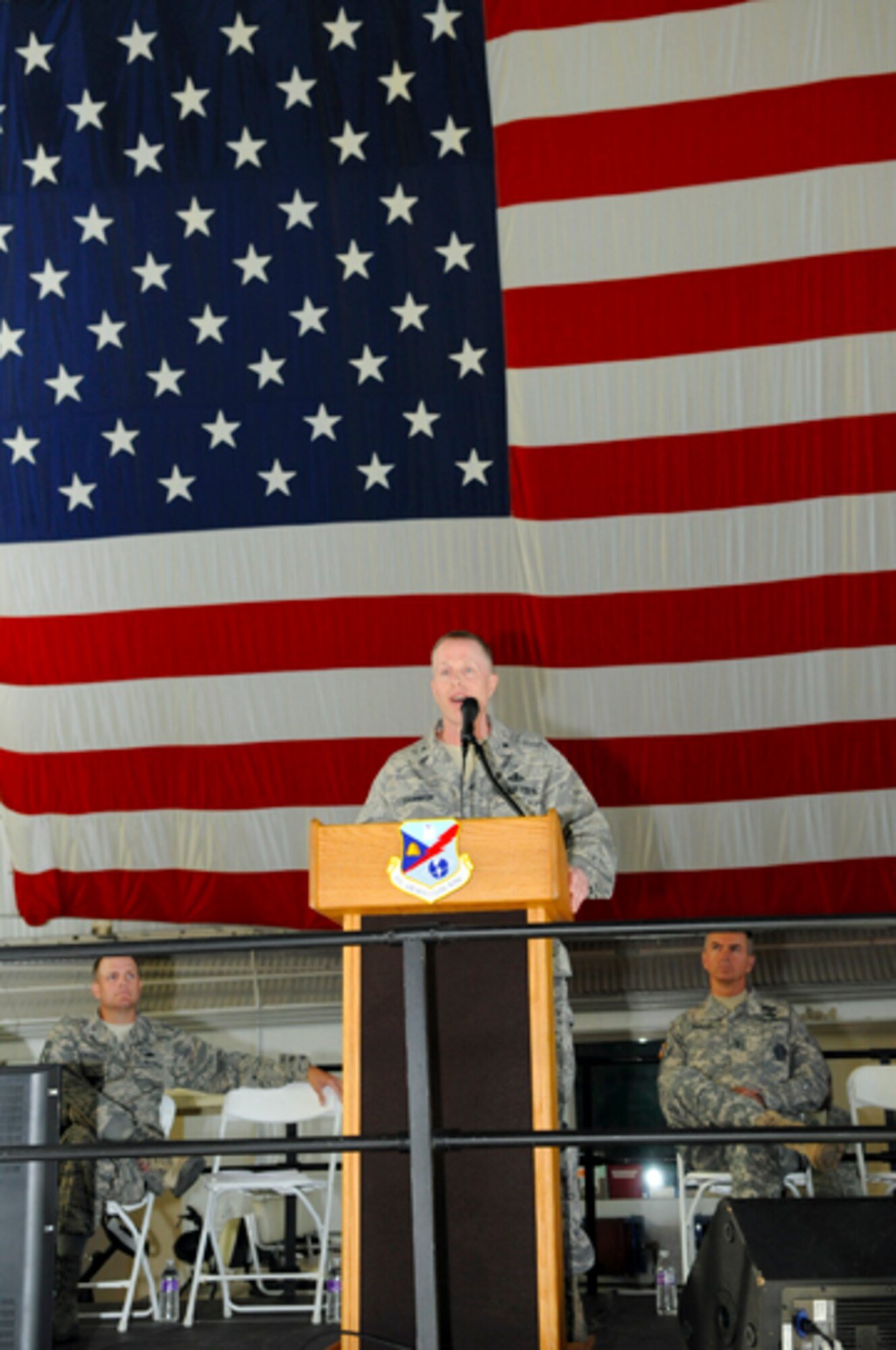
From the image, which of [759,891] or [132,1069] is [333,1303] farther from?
[759,891]

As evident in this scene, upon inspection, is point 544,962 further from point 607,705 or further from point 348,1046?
point 607,705

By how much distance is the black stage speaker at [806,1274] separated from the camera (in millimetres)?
2174

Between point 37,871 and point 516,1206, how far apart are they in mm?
4698

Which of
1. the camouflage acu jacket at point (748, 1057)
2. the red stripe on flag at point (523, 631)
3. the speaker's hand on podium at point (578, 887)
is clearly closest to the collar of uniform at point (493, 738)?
the speaker's hand on podium at point (578, 887)

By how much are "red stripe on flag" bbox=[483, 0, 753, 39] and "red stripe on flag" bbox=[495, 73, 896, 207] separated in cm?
39

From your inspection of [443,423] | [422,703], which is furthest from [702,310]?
[422,703]

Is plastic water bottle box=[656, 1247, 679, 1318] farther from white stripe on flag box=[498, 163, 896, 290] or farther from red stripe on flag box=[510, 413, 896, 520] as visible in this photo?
white stripe on flag box=[498, 163, 896, 290]

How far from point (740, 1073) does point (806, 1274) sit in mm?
3264

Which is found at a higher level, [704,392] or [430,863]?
[704,392]

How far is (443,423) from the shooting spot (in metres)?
6.21

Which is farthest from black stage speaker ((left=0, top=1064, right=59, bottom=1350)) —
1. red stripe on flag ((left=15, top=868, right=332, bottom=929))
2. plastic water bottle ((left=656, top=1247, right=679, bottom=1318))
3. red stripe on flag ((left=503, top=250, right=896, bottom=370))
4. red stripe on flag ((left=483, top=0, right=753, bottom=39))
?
red stripe on flag ((left=483, top=0, right=753, bottom=39))

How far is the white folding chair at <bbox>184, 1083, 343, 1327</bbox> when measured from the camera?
4719 mm

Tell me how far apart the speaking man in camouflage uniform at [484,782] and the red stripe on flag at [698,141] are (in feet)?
10.9

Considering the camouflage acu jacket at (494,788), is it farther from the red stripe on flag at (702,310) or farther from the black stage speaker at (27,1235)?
the red stripe on flag at (702,310)
